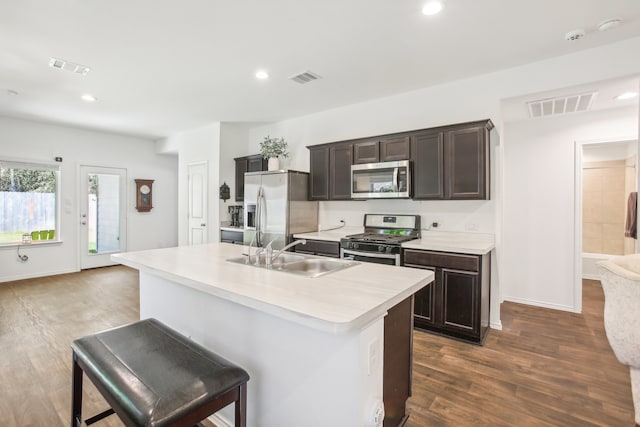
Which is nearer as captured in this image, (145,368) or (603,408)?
(145,368)

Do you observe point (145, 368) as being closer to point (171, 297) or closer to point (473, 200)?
point (171, 297)

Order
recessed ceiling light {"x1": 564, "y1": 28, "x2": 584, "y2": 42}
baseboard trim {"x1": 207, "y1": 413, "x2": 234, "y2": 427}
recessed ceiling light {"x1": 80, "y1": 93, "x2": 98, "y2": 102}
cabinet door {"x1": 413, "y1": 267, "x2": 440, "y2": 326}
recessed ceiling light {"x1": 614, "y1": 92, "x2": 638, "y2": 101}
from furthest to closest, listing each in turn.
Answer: recessed ceiling light {"x1": 80, "y1": 93, "x2": 98, "y2": 102} < recessed ceiling light {"x1": 614, "y1": 92, "x2": 638, "y2": 101} < cabinet door {"x1": 413, "y1": 267, "x2": 440, "y2": 326} < recessed ceiling light {"x1": 564, "y1": 28, "x2": 584, "y2": 42} < baseboard trim {"x1": 207, "y1": 413, "x2": 234, "y2": 427}

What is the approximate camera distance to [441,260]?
10.1ft

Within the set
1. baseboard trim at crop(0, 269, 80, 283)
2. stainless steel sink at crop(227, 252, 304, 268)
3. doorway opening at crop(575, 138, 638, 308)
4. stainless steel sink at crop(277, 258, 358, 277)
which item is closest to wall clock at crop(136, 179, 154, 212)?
baseboard trim at crop(0, 269, 80, 283)

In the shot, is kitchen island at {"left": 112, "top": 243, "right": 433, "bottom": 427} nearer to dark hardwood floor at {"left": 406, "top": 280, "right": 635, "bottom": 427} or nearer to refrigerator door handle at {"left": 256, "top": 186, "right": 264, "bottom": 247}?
dark hardwood floor at {"left": 406, "top": 280, "right": 635, "bottom": 427}

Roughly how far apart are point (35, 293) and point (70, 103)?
110 inches

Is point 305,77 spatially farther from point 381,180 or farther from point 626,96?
point 626,96

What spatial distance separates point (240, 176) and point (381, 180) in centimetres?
278

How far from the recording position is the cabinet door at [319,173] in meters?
4.43

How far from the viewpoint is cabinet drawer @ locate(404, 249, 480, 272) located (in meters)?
2.92

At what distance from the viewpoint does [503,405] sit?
2047 mm

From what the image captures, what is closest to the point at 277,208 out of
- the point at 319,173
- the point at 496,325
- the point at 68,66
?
the point at 319,173

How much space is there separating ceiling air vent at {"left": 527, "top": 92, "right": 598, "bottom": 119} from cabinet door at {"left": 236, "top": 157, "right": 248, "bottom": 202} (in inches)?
165

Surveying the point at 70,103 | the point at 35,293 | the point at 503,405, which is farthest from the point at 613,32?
the point at 35,293
